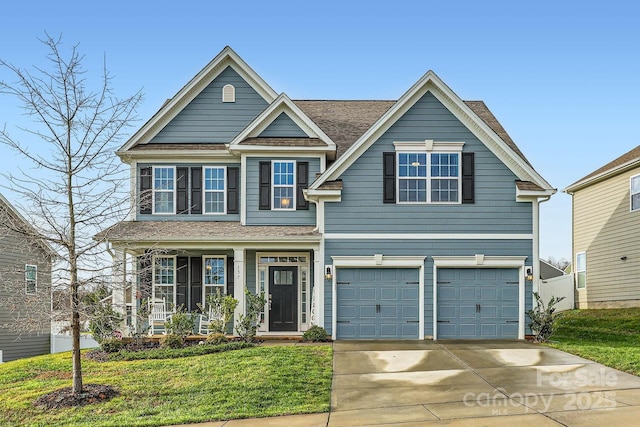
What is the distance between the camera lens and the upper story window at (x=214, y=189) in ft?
71.6

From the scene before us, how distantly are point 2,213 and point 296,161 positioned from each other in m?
9.34

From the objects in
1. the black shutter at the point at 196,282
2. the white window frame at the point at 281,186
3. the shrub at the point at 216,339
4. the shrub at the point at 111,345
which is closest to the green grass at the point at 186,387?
the shrub at the point at 111,345

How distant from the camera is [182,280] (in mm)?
21516

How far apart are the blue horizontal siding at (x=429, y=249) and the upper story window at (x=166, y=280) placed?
4925 mm

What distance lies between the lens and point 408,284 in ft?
65.6

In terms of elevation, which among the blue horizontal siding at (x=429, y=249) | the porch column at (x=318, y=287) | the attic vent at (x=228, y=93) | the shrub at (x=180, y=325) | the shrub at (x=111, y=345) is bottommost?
the shrub at (x=111, y=345)

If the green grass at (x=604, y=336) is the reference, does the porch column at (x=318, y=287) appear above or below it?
above

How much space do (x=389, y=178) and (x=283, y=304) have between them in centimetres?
505

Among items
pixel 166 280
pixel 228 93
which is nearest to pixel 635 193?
pixel 228 93

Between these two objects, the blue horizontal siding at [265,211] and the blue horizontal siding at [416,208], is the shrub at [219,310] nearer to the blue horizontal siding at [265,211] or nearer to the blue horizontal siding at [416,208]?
the blue horizontal siding at [265,211]

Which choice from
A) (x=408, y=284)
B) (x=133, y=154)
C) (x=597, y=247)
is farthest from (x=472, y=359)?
(x=597, y=247)

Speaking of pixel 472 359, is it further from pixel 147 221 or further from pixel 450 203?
pixel 147 221

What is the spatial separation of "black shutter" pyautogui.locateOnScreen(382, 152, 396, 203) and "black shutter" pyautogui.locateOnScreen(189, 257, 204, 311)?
6.10 m

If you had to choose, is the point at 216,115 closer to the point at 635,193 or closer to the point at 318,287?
the point at 318,287
